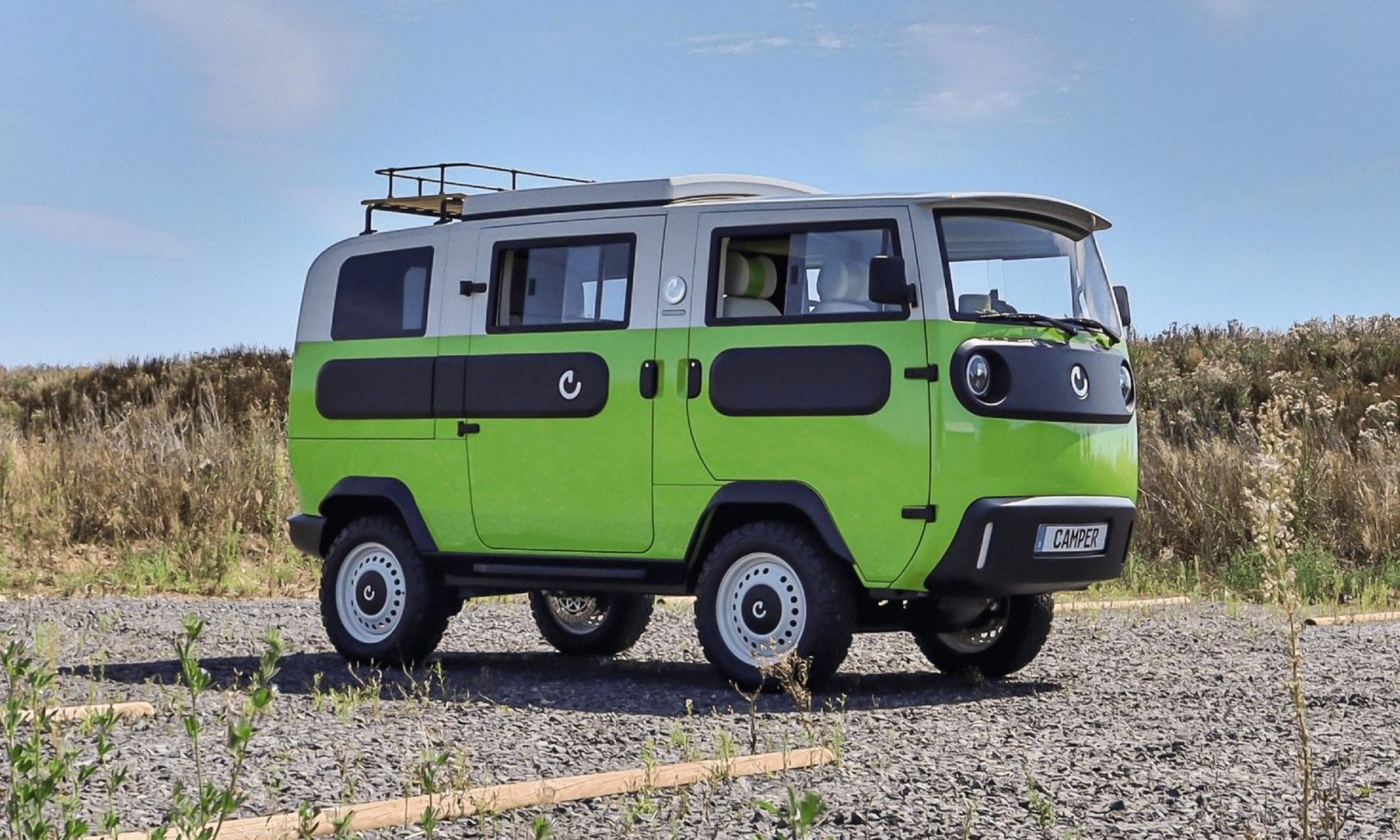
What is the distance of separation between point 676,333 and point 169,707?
301 centimetres

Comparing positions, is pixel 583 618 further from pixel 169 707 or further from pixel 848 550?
pixel 169 707

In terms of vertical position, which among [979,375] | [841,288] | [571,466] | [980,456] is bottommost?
[571,466]

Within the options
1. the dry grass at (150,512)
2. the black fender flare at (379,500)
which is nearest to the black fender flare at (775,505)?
the black fender flare at (379,500)

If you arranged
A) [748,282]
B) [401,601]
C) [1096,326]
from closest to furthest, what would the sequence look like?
[748,282] → [1096,326] → [401,601]

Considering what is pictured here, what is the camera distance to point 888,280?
7.79 meters

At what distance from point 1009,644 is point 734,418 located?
7.17 feet

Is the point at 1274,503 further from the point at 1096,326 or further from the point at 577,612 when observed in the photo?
the point at 577,612

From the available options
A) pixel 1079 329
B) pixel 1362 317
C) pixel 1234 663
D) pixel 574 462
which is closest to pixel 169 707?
pixel 574 462

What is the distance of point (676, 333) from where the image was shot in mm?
8453

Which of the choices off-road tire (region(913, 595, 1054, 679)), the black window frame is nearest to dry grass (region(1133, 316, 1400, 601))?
off-road tire (region(913, 595, 1054, 679))

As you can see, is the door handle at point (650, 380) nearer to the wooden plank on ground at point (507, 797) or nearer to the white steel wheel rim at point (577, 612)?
the white steel wheel rim at point (577, 612)

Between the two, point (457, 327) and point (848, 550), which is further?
point (457, 327)

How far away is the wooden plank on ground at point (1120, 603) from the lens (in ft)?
41.1

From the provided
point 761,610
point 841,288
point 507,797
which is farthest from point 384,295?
point 507,797
